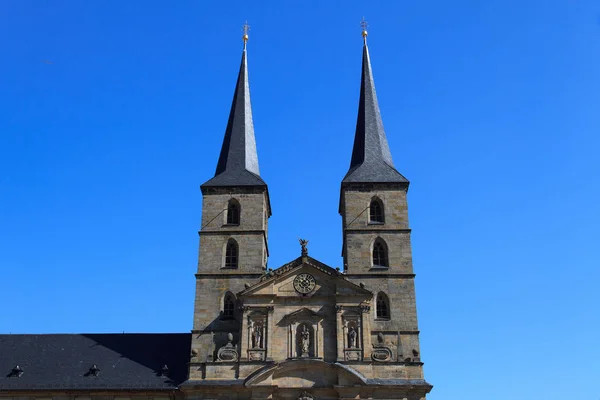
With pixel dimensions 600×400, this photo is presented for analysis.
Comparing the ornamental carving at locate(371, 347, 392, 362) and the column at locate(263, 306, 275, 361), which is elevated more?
the column at locate(263, 306, 275, 361)

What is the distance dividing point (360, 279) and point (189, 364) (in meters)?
8.74

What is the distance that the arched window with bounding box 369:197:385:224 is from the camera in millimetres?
37125

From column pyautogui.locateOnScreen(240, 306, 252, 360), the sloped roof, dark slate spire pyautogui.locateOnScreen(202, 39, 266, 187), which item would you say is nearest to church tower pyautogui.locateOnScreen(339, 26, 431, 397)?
dark slate spire pyautogui.locateOnScreen(202, 39, 266, 187)

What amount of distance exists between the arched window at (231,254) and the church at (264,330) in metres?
0.06

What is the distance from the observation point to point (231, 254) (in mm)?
36781

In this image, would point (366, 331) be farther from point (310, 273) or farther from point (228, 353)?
point (228, 353)

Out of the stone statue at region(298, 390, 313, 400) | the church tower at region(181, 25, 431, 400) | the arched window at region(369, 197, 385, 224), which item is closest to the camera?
the stone statue at region(298, 390, 313, 400)

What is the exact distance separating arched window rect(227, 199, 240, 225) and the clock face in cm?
486

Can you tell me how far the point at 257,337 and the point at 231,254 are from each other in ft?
16.2

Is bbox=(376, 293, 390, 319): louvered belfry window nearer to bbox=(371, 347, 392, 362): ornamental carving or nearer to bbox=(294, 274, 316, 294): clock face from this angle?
bbox=(371, 347, 392, 362): ornamental carving

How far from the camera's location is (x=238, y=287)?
35656mm

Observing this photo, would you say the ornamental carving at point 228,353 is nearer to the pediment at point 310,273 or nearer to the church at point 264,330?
the church at point 264,330

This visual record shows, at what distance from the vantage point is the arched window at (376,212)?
37125 millimetres

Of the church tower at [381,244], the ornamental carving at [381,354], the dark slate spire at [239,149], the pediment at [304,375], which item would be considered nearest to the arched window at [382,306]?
the church tower at [381,244]
